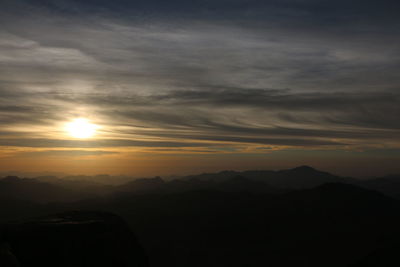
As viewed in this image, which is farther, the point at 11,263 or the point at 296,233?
the point at 296,233

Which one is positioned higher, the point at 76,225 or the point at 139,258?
the point at 76,225

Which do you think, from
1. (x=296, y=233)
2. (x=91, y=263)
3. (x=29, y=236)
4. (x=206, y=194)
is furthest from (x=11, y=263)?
(x=206, y=194)

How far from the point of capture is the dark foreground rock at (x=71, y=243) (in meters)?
29.8

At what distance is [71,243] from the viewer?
106 ft

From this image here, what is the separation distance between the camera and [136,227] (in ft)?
372

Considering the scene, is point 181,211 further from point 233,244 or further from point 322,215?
point 322,215

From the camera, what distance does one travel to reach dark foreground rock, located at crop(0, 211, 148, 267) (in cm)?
2984

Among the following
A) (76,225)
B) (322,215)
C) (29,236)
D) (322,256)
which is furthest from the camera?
(322,215)

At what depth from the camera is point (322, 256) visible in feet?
282

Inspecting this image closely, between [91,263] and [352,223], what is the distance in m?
101

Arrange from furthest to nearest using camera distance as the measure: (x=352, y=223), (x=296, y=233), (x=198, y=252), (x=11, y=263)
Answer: (x=352, y=223) → (x=296, y=233) → (x=198, y=252) → (x=11, y=263)

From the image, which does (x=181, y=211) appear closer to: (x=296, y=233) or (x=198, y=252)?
(x=198, y=252)

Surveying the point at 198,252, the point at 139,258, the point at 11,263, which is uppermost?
the point at 11,263

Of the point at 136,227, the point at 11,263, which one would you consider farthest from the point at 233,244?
the point at 11,263
